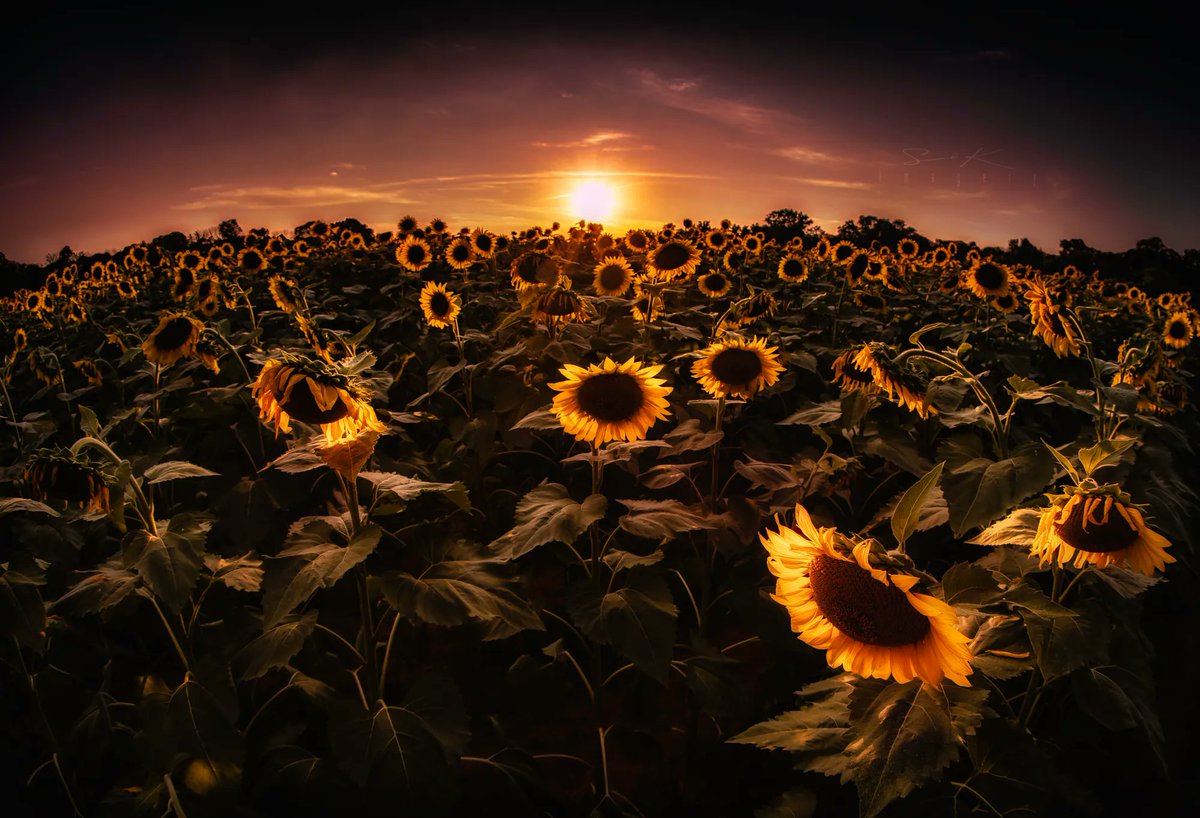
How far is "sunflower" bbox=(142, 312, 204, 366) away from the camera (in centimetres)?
378

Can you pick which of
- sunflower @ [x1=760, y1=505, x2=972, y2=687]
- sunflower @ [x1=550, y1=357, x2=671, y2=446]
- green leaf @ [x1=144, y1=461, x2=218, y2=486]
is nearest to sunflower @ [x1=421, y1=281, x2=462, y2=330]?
sunflower @ [x1=550, y1=357, x2=671, y2=446]

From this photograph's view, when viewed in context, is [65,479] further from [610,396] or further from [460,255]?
[460,255]

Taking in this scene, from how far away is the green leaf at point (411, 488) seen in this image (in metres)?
2.01

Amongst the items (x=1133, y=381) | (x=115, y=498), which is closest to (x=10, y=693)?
(x=115, y=498)

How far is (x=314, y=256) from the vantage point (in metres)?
13.9

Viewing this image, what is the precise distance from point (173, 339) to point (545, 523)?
9.81 feet

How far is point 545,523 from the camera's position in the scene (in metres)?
2.32

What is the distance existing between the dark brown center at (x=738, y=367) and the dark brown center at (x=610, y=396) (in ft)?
2.51

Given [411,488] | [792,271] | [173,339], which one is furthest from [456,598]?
[792,271]

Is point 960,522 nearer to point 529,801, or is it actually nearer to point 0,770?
point 529,801

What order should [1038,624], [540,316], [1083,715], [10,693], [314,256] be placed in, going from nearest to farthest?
[1038,624], [1083,715], [10,693], [540,316], [314,256]

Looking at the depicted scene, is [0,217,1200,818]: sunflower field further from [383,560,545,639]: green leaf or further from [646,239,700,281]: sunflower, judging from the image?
[646,239,700,281]: sunflower

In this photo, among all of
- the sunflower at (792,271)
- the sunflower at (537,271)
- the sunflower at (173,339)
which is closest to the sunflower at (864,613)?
the sunflower at (537,271)

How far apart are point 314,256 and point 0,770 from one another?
1324cm
